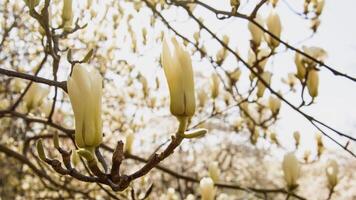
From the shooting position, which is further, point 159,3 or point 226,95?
point 226,95

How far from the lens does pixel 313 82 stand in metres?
1.61

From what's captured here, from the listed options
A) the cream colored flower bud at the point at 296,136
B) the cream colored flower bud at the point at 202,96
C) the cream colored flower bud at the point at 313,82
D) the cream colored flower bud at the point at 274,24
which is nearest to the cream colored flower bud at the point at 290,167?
the cream colored flower bud at the point at 313,82

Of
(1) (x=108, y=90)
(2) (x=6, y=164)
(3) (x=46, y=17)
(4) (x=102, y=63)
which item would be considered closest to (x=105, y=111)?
(4) (x=102, y=63)

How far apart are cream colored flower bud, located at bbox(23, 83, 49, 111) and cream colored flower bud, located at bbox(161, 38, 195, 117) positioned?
1171 millimetres

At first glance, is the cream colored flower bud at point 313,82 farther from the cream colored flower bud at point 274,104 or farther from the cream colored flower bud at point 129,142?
the cream colored flower bud at point 129,142

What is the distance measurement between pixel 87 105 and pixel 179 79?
5.6 inches

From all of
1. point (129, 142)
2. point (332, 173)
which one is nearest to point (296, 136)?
point (332, 173)

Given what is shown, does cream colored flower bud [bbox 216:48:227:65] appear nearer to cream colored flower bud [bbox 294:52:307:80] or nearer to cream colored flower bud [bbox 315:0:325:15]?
cream colored flower bud [bbox 315:0:325:15]

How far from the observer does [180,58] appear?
74 cm

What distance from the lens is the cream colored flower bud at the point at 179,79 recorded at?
74cm

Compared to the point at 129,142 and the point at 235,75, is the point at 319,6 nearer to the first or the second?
the point at 235,75

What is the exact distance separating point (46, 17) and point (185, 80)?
0.48m

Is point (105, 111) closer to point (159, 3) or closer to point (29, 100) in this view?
point (159, 3)

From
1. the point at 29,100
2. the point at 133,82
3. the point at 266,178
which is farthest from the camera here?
the point at 266,178
